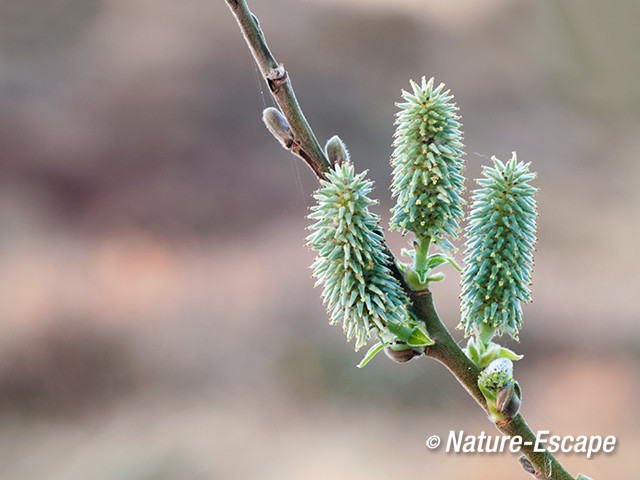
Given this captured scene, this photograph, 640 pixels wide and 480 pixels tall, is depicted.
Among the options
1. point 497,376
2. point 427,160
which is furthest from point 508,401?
point 427,160

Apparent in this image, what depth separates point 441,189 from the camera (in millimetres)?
301

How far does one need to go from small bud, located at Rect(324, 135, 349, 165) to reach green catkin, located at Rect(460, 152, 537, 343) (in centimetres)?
7

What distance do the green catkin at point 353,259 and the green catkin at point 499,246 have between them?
5 cm

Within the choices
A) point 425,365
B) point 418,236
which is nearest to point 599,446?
point 418,236

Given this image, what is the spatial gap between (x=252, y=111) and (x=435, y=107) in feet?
3.37

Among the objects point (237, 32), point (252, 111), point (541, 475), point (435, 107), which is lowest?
point (541, 475)

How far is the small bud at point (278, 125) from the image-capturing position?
293mm

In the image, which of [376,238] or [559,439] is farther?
[559,439]

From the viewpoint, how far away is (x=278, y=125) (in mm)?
294

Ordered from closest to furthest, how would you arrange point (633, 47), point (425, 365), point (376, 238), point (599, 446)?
point (376, 238) → point (599, 446) → point (425, 365) → point (633, 47)

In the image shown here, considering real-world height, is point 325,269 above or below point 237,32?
below

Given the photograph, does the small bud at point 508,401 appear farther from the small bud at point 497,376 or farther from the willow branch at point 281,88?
the willow branch at point 281,88

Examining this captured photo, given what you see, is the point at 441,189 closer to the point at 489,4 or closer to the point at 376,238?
the point at 376,238

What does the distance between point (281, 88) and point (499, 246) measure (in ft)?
0.44
